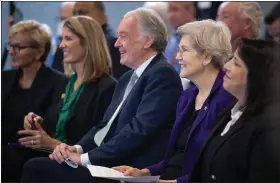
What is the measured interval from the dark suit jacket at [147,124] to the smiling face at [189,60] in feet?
0.51

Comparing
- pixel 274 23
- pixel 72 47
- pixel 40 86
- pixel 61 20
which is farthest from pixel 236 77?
pixel 61 20

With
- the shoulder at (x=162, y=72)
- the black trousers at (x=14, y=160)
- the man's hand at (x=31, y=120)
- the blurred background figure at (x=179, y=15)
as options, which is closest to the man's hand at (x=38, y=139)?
the man's hand at (x=31, y=120)

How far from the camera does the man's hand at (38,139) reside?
4.13 meters

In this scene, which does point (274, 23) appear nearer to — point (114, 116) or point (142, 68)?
point (142, 68)

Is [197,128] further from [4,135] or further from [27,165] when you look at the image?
[4,135]

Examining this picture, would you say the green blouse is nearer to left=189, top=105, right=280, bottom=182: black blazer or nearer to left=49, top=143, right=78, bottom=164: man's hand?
left=49, top=143, right=78, bottom=164: man's hand

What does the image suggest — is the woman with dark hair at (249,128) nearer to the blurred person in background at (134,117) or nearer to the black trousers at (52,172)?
the blurred person in background at (134,117)

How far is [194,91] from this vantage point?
349 centimetres

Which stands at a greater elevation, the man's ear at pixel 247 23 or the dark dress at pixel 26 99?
the man's ear at pixel 247 23

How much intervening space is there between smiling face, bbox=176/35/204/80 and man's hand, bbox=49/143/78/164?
814 mm

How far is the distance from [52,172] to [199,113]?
3.15ft

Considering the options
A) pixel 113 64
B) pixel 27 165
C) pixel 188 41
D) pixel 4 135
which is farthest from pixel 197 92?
pixel 4 135

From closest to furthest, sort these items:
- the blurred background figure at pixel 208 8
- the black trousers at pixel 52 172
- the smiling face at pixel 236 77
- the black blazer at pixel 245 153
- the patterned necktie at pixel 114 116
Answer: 1. the black blazer at pixel 245 153
2. the smiling face at pixel 236 77
3. the black trousers at pixel 52 172
4. the patterned necktie at pixel 114 116
5. the blurred background figure at pixel 208 8

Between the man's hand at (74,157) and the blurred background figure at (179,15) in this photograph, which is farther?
the blurred background figure at (179,15)
